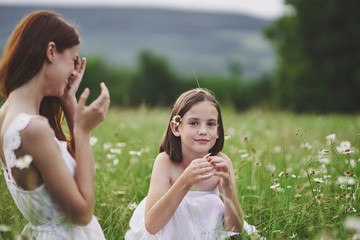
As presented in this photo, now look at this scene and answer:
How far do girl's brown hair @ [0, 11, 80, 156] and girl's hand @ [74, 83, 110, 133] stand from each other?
0.81ft

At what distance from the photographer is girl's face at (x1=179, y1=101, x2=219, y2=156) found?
218 cm

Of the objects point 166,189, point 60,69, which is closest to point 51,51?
point 60,69

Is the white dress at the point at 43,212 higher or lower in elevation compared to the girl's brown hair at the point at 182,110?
lower

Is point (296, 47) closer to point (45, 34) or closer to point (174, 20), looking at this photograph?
point (45, 34)

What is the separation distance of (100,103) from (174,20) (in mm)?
204982

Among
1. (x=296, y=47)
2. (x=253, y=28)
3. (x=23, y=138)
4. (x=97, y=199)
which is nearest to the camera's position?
(x=23, y=138)

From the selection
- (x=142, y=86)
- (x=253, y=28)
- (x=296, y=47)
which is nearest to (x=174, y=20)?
(x=253, y=28)

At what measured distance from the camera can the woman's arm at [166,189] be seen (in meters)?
1.92

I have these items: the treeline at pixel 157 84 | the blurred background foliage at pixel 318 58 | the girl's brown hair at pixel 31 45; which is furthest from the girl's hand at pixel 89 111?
the treeline at pixel 157 84

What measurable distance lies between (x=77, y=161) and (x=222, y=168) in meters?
0.80

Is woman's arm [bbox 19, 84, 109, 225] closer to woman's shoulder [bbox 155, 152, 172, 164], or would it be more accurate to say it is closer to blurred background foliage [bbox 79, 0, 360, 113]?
woman's shoulder [bbox 155, 152, 172, 164]

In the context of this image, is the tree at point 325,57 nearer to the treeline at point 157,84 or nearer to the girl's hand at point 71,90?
the treeline at point 157,84

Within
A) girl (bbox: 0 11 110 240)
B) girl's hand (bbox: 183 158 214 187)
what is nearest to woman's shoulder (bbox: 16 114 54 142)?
girl (bbox: 0 11 110 240)

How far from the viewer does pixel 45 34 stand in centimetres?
162
